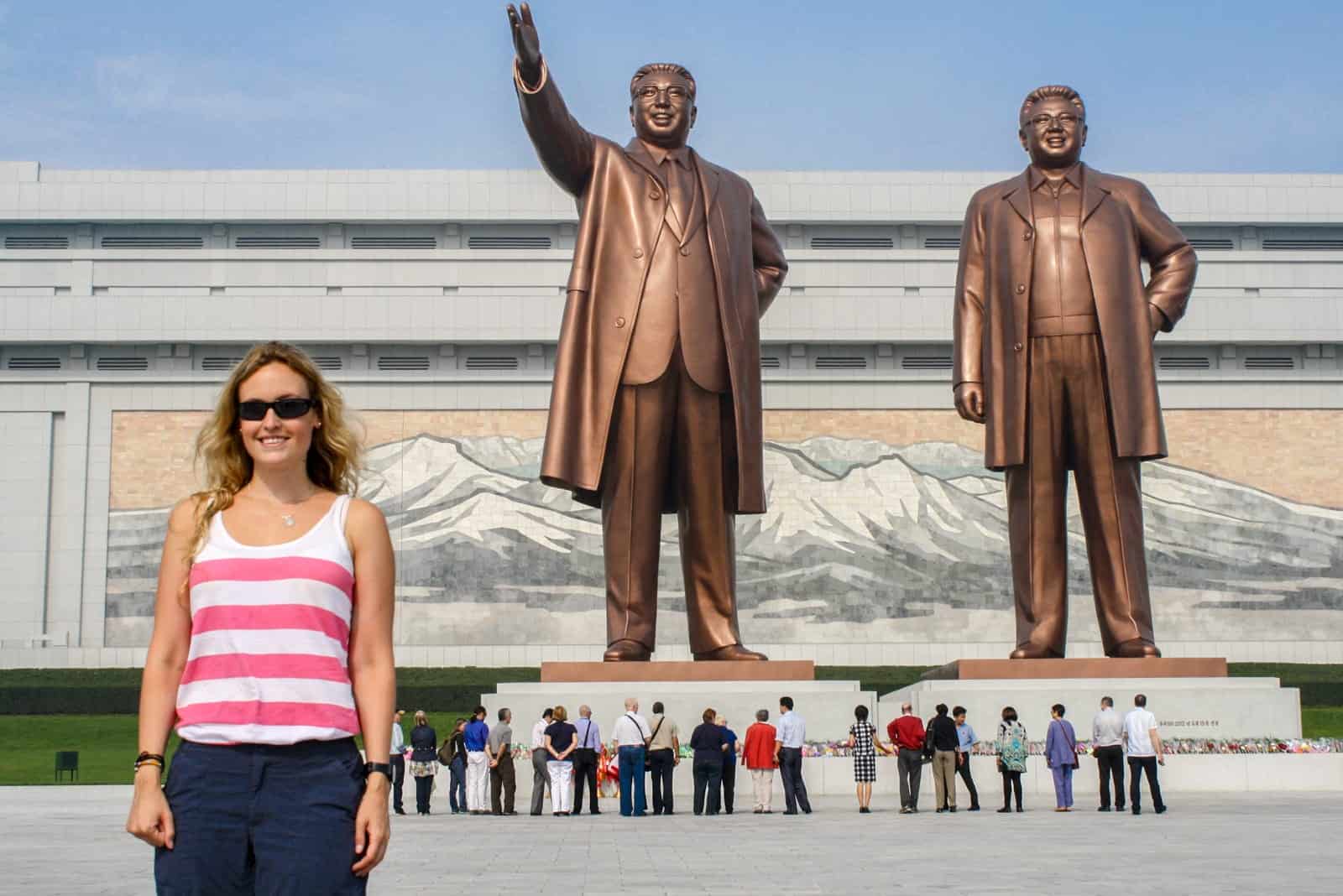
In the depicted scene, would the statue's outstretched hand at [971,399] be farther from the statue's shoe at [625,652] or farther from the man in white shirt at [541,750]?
the man in white shirt at [541,750]

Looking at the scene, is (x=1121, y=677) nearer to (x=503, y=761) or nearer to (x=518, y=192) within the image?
(x=503, y=761)

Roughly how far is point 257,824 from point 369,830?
0.63ft

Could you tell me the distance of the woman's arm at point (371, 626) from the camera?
9.95 ft

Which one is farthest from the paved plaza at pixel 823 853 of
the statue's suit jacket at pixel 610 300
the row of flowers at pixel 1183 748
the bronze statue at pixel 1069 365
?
the statue's suit jacket at pixel 610 300

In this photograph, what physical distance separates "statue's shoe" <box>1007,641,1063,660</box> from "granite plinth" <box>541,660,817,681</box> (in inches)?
68.1

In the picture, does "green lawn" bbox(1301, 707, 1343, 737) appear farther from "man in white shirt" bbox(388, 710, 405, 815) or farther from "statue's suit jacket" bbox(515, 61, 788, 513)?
"statue's suit jacket" bbox(515, 61, 788, 513)

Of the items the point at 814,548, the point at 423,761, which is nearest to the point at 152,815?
the point at 423,761

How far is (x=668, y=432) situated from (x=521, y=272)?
74.1 ft

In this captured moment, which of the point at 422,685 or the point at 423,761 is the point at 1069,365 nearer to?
the point at 423,761

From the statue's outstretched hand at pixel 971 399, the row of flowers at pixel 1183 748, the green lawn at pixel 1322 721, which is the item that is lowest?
the green lawn at pixel 1322 721

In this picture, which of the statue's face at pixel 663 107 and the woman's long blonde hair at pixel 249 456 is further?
the statue's face at pixel 663 107

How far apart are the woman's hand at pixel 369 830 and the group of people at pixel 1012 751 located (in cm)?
870

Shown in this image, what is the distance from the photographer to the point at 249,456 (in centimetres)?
322

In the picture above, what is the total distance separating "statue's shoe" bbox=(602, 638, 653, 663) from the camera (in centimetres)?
1154
